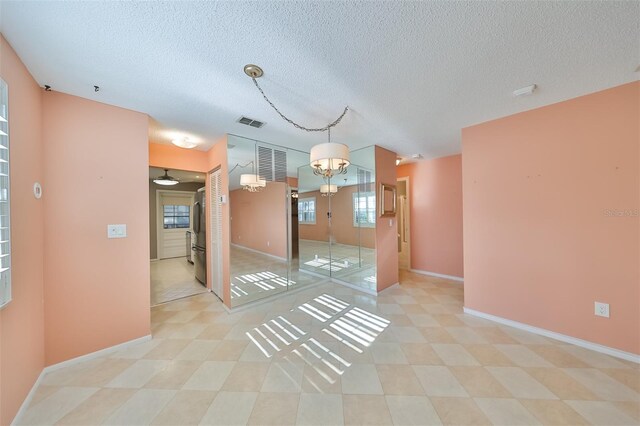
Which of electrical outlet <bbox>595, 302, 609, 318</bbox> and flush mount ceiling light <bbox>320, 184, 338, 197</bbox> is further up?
flush mount ceiling light <bbox>320, 184, 338, 197</bbox>

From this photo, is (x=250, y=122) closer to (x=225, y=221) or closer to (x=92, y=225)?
(x=225, y=221)

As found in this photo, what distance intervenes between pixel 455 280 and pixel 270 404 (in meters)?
4.15

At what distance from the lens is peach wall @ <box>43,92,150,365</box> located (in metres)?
1.96

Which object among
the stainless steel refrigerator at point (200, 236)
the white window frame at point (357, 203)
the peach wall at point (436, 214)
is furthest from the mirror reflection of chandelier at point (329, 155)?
the peach wall at point (436, 214)

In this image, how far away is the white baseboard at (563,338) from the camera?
2.00m

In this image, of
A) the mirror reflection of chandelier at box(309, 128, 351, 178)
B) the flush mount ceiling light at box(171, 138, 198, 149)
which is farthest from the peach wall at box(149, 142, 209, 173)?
A: the mirror reflection of chandelier at box(309, 128, 351, 178)

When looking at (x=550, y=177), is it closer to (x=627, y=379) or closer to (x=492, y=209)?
(x=492, y=209)

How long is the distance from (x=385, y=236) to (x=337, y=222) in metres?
1.00

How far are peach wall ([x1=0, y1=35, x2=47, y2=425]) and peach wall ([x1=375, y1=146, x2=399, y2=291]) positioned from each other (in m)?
3.77

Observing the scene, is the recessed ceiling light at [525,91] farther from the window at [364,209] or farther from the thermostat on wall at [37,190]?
the thermostat on wall at [37,190]

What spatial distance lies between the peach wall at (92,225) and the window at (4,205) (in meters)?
0.71

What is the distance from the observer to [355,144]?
143 inches

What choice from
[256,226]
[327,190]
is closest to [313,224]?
[327,190]

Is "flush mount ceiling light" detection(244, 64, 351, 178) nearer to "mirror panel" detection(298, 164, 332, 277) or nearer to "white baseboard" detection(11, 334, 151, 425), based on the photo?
"mirror panel" detection(298, 164, 332, 277)
